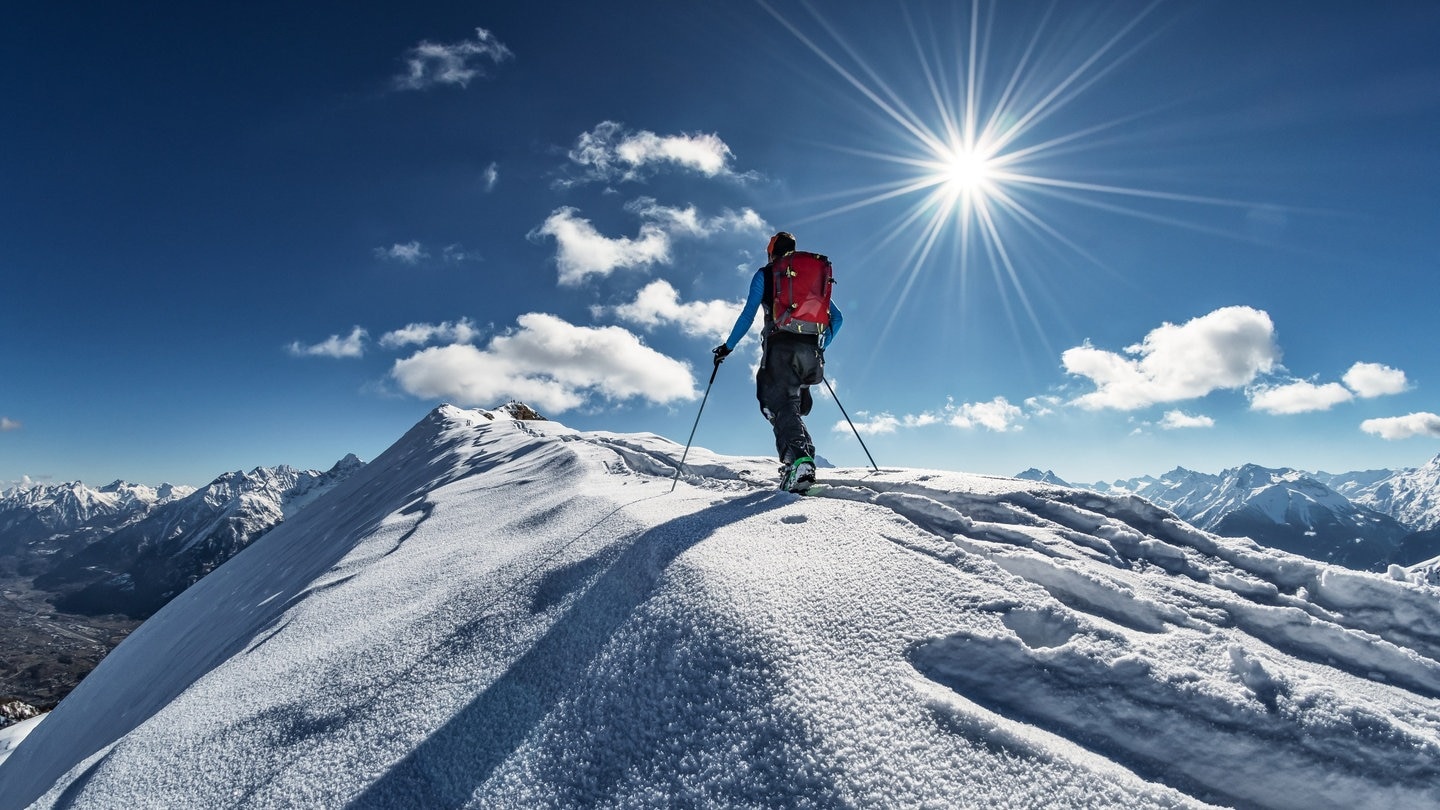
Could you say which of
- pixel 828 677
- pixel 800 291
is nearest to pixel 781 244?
pixel 800 291

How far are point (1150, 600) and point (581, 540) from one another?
3.53m

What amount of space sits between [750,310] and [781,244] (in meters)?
0.93

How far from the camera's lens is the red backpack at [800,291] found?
6.93 metres

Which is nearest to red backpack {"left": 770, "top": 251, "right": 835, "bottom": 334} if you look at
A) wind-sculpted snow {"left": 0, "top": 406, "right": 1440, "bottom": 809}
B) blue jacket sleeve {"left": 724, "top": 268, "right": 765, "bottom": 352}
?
blue jacket sleeve {"left": 724, "top": 268, "right": 765, "bottom": 352}

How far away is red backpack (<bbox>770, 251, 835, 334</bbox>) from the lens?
6.93 m

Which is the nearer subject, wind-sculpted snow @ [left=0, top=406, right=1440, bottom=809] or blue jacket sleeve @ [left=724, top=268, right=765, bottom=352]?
wind-sculpted snow @ [left=0, top=406, right=1440, bottom=809]

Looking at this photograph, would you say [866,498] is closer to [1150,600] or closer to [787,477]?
[787,477]

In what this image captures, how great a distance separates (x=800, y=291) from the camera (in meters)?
6.97

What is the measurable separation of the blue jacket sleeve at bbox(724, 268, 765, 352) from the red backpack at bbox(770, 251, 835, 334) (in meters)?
0.14

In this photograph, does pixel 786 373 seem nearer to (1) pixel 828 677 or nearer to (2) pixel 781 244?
(2) pixel 781 244

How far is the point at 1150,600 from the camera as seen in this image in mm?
3109

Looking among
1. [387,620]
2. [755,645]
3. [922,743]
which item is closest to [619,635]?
[755,645]

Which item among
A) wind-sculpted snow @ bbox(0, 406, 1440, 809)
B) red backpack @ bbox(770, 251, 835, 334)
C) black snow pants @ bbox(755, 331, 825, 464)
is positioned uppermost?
red backpack @ bbox(770, 251, 835, 334)

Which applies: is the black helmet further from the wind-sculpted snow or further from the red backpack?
the wind-sculpted snow
